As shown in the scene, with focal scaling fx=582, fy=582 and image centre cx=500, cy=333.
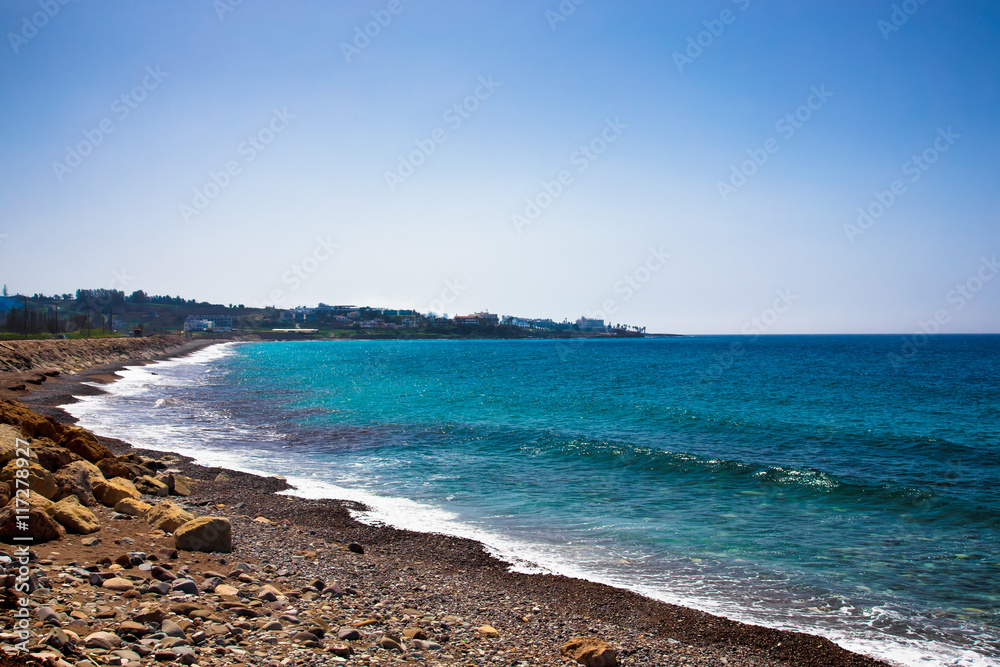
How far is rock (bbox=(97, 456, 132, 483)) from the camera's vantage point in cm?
1559

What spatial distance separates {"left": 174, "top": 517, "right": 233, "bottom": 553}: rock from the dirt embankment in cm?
4799

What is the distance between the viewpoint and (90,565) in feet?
27.3

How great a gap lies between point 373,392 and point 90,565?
4289 cm

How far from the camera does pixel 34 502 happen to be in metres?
9.71

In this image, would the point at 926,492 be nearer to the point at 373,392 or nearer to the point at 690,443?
the point at 690,443

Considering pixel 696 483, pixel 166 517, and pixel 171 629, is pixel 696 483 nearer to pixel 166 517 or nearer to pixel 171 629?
pixel 166 517

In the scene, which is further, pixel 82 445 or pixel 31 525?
pixel 82 445

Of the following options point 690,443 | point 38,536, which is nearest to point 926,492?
point 690,443

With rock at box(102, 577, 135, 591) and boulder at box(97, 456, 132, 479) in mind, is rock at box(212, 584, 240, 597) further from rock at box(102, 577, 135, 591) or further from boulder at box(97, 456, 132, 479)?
boulder at box(97, 456, 132, 479)

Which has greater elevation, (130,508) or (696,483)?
(130,508)

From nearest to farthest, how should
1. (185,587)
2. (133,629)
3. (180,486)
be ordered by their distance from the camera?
(133,629)
(185,587)
(180,486)

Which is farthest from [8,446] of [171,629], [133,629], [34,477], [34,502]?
[171,629]

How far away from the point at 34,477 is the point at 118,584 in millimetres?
4910

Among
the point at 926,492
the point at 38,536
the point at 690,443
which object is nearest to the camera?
the point at 38,536
